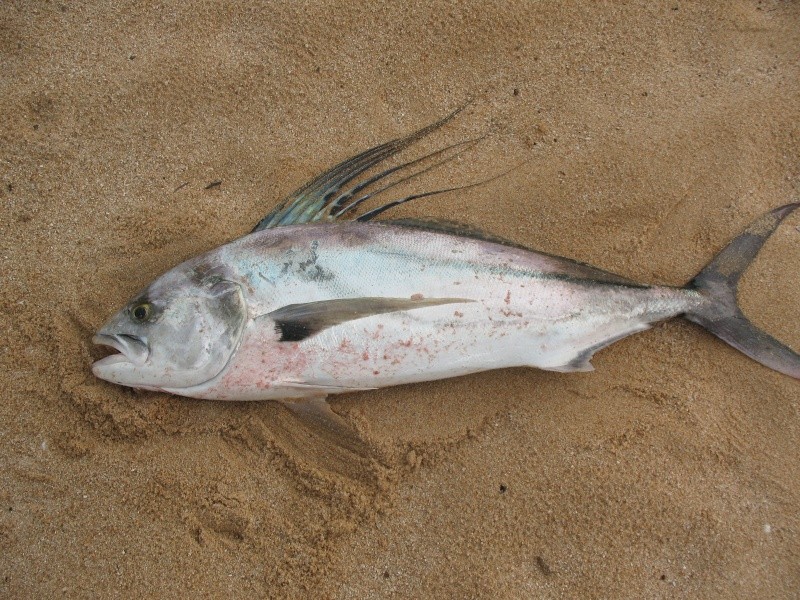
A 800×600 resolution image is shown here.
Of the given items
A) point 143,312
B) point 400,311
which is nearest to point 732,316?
point 400,311

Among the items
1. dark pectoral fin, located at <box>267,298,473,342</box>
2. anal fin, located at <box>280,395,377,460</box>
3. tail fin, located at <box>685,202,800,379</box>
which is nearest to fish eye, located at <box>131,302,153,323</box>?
dark pectoral fin, located at <box>267,298,473,342</box>

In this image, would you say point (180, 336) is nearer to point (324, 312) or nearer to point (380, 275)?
point (324, 312)

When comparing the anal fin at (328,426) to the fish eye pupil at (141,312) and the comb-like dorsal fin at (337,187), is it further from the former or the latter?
the comb-like dorsal fin at (337,187)

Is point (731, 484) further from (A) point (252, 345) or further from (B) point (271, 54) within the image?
(B) point (271, 54)

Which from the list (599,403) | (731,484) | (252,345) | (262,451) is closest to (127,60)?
(252,345)

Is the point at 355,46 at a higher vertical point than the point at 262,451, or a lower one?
higher

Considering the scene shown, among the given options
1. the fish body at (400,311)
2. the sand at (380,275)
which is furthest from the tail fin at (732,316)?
the fish body at (400,311)

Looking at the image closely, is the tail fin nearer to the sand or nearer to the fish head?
the sand

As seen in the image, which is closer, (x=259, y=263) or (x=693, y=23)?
(x=259, y=263)
